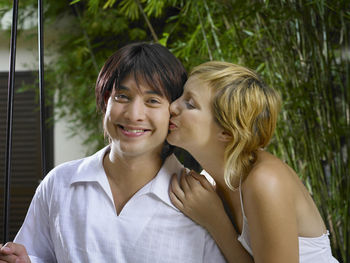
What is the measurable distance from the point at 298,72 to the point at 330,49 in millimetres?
198

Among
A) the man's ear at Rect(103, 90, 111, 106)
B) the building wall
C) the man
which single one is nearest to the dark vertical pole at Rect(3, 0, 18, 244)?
the man

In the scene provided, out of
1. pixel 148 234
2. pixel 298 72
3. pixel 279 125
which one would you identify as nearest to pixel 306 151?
pixel 279 125

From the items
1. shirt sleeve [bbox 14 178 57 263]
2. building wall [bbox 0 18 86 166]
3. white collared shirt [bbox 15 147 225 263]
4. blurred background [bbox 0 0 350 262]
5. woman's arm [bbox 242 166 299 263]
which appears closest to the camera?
woman's arm [bbox 242 166 299 263]

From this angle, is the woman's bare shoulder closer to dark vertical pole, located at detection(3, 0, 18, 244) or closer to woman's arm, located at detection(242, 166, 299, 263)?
woman's arm, located at detection(242, 166, 299, 263)

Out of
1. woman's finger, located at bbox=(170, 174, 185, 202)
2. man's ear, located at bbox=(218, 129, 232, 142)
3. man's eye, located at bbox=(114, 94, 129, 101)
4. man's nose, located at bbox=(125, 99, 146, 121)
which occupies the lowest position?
woman's finger, located at bbox=(170, 174, 185, 202)

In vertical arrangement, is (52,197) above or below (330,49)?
below

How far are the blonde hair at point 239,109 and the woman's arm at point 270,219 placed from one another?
0.09 meters

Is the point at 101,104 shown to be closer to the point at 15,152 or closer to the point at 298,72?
the point at 298,72

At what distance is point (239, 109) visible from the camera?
121 cm

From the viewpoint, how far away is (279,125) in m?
2.24

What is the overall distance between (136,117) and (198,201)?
287 millimetres

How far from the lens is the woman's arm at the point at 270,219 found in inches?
44.5

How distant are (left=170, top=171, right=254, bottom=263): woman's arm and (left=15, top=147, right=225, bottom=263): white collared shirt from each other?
0.10 feet

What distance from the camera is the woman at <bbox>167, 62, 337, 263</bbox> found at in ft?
3.75
